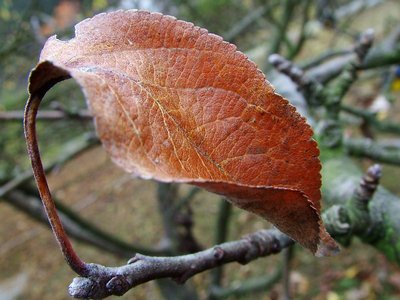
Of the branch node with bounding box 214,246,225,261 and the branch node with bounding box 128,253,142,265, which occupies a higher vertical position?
the branch node with bounding box 128,253,142,265

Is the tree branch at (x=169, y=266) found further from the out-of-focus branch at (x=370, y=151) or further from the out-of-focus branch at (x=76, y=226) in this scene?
the out-of-focus branch at (x=76, y=226)

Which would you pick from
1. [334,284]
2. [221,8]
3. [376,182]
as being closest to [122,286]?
[376,182]

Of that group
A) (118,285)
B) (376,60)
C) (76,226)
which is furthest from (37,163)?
(76,226)

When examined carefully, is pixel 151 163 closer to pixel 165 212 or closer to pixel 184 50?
pixel 184 50

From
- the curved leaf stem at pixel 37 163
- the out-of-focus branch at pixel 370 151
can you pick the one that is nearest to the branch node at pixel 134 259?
the curved leaf stem at pixel 37 163

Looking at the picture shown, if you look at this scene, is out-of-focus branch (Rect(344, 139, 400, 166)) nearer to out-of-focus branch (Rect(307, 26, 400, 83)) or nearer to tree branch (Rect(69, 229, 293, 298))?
out-of-focus branch (Rect(307, 26, 400, 83))

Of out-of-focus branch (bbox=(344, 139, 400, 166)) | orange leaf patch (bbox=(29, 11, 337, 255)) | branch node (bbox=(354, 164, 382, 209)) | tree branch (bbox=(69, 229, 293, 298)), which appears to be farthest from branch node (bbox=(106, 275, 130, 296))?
out-of-focus branch (bbox=(344, 139, 400, 166))
